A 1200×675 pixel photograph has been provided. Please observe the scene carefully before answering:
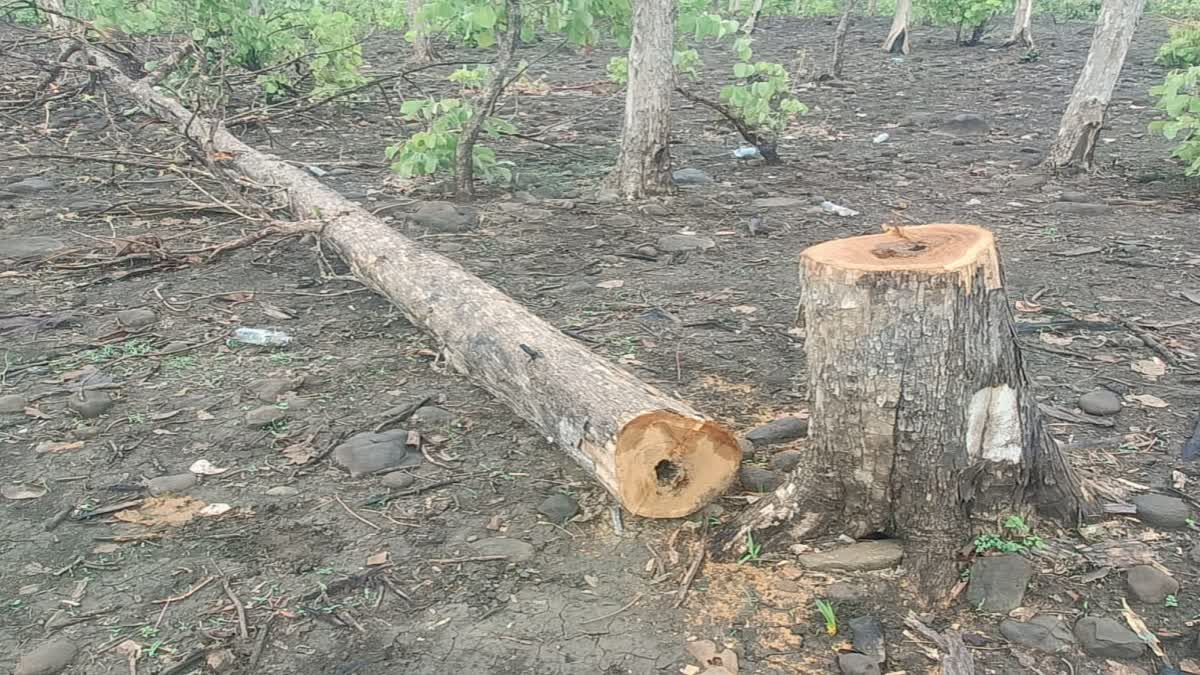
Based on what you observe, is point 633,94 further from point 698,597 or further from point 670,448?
point 698,597

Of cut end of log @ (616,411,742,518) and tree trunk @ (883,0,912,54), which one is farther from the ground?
tree trunk @ (883,0,912,54)

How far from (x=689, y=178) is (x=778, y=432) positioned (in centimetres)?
403

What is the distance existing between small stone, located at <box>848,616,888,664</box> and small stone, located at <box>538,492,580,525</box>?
0.93 meters

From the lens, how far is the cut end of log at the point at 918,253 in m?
2.35

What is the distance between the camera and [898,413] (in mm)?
2459

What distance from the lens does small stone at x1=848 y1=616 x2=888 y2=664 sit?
7.56ft

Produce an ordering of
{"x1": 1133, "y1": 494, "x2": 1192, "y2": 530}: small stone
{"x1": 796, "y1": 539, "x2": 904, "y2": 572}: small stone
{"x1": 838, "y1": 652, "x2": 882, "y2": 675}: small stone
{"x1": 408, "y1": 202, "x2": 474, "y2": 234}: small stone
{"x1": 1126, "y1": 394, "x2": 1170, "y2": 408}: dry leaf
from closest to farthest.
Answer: {"x1": 838, "y1": 652, "x2": 882, "y2": 675}: small stone, {"x1": 796, "y1": 539, "x2": 904, "y2": 572}: small stone, {"x1": 1133, "y1": 494, "x2": 1192, "y2": 530}: small stone, {"x1": 1126, "y1": 394, "x2": 1170, "y2": 408}: dry leaf, {"x1": 408, "y1": 202, "x2": 474, "y2": 234}: small stone

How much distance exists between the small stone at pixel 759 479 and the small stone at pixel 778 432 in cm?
24

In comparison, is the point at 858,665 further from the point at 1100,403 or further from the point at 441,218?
the point at 441,218

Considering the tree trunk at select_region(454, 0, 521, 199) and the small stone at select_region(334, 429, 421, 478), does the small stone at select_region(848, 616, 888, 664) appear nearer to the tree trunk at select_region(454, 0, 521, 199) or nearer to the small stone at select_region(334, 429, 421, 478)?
the small stone at select_region(334, 429, 421, 478)

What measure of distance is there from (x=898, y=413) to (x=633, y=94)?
4333mm

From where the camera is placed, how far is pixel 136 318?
4.52 meters

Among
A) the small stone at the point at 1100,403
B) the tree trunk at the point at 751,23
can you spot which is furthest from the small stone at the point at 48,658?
the tree trunk at the point at 751,23

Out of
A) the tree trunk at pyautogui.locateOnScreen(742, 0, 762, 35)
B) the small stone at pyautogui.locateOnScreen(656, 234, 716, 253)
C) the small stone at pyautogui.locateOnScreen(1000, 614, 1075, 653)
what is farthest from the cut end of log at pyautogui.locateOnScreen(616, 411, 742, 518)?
the tree trunk at pyautogui.locateOnScreen(742, 0, 762, 35)
